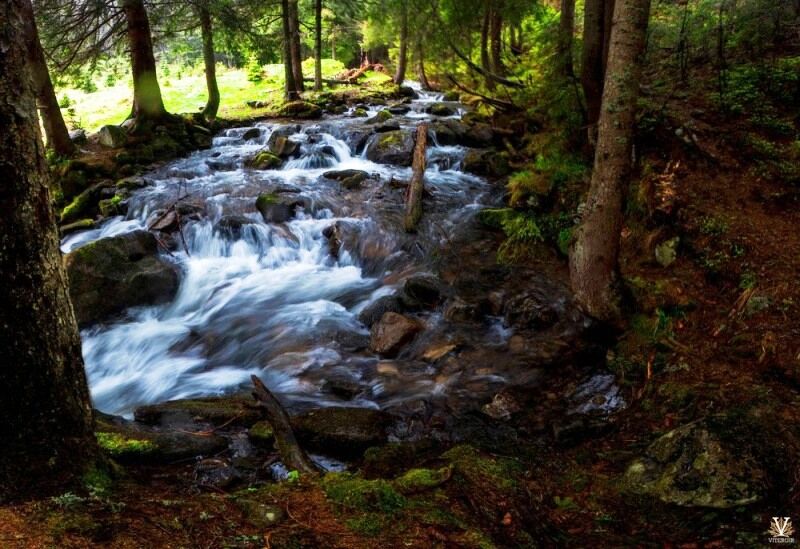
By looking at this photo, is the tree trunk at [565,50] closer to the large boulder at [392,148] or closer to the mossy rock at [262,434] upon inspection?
the large boulder at [392,148]

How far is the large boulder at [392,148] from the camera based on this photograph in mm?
15070

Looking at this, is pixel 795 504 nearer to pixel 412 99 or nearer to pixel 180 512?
pixel 180 512

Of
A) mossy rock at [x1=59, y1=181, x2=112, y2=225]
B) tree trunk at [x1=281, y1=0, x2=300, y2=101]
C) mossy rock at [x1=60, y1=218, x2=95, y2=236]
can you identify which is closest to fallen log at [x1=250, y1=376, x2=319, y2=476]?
mossy rock at [x1=60, y1=218, x2=95, y2=236]

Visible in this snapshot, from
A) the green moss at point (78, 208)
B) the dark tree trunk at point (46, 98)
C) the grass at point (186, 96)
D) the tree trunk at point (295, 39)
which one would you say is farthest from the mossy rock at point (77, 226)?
the tree trunk at point (295, 39)

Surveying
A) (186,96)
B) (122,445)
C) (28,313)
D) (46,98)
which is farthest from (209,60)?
(28,313)

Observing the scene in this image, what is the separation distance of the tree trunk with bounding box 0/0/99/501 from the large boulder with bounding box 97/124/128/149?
14738mm

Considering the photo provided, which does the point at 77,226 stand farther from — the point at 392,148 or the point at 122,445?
the point at 122,445

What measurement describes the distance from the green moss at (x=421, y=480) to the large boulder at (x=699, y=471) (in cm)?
142

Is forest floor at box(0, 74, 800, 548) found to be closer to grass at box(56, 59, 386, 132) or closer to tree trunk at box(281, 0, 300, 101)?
tree trunk at box(281, 0, 300, 101)

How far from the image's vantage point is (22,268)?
237cm

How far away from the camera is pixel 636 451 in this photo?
14.2ft

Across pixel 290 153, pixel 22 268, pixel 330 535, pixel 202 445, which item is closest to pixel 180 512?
pixel 330 535

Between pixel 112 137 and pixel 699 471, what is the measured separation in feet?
55.2

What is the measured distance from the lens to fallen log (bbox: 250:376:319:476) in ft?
12.9
